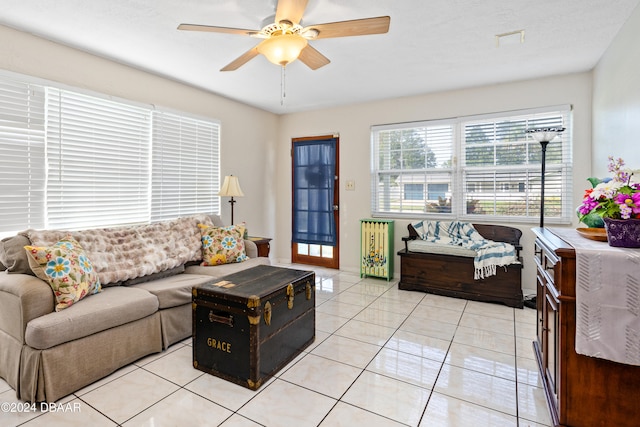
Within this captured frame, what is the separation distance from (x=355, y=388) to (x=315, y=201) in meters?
3.61

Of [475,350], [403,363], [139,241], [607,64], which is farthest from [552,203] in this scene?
[139,241]

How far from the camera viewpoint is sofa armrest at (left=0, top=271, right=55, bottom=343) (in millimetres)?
1946

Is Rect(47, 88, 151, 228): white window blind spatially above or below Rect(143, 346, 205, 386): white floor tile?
above

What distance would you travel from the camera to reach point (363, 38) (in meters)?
2.82

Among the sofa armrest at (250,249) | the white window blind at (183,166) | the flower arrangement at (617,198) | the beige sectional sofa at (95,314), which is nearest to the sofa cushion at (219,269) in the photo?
the beige sectional sofa at (95,314)

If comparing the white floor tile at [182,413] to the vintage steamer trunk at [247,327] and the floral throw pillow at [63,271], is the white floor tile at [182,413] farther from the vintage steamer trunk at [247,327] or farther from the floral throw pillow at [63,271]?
the floral throw pillow at [63,271]

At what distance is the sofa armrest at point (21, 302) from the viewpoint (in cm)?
195

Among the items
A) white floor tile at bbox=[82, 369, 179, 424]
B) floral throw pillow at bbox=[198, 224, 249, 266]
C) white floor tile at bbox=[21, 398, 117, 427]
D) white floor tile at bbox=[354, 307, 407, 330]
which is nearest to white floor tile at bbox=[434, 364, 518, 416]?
white floor tile at bbox=[354, 307, 407, 330]

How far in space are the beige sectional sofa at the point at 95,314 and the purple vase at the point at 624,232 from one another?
9.17ft

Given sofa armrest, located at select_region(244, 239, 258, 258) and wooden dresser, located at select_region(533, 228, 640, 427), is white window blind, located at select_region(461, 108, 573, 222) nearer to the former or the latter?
wooden dresser, located at select_region(533, 228, 640, 427)

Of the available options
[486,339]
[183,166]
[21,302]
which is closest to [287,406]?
[21,302]

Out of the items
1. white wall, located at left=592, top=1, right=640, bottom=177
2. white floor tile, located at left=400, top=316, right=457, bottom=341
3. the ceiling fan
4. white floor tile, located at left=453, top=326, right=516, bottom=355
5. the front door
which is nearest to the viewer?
the ceiling fan

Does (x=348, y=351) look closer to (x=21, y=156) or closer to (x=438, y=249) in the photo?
(x=438, y=249)

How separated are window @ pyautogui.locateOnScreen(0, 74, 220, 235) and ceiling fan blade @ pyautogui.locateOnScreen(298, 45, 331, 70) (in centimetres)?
207
